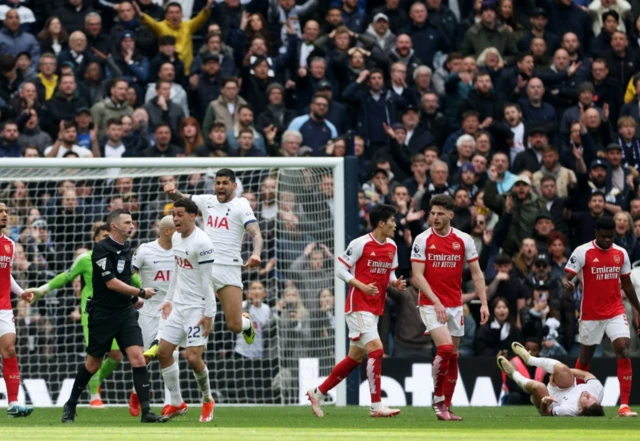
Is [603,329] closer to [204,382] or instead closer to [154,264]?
[204,382]

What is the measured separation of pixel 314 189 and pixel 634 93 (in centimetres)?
696

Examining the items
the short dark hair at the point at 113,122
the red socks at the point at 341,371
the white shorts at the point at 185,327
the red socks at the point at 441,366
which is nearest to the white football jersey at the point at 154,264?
the white shorts at the point at 185,327

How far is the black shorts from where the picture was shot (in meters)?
14.2

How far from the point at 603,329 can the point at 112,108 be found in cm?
924

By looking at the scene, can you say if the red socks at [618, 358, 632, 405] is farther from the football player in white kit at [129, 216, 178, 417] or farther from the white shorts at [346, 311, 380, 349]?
the football player in white kit at [129, 216, 178, 417]

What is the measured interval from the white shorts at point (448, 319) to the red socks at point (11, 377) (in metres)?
4.74

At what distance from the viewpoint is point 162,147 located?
21.1m

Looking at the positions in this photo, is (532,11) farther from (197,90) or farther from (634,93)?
(197,90)

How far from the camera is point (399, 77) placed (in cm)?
2278

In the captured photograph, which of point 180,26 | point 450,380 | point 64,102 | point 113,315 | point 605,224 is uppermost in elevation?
point 180,26

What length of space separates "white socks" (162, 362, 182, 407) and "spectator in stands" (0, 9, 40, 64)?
9.91 m

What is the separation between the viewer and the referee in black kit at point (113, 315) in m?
14.1

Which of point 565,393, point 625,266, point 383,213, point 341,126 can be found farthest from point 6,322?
point 341,126

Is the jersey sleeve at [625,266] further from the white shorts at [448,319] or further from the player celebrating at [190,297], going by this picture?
the player celebrating at [190,297]
